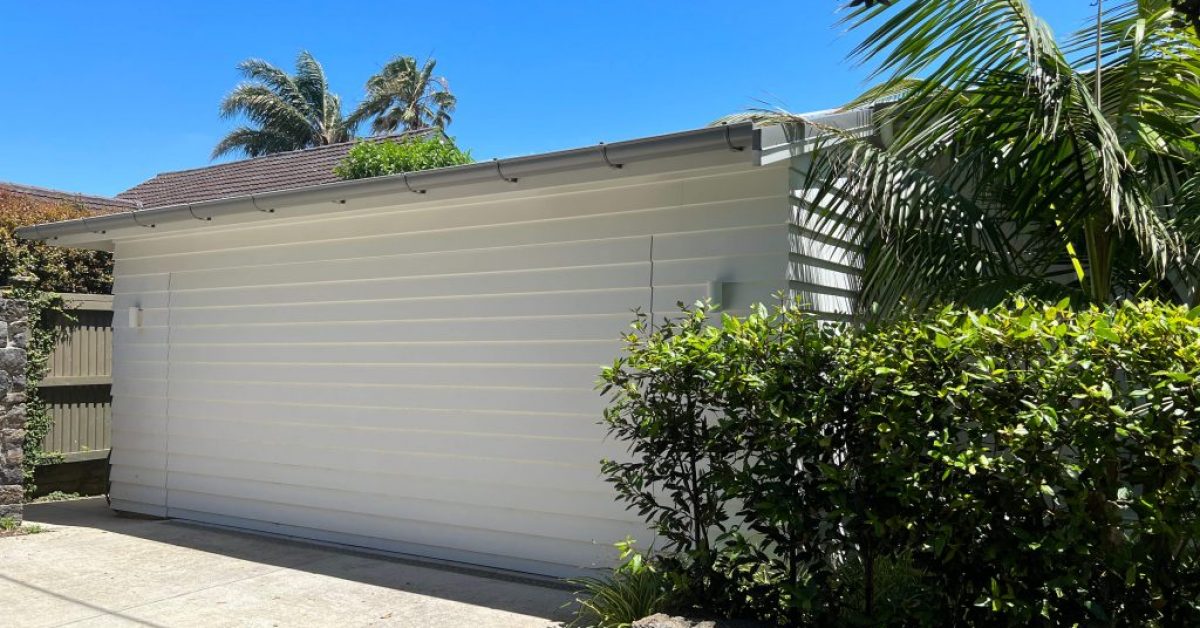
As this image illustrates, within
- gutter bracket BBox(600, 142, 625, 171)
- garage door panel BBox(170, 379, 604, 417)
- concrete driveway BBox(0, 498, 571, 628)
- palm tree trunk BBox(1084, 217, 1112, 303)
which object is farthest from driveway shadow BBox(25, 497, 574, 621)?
palm tree trunk BBox(1084, 217, 1112, 303)

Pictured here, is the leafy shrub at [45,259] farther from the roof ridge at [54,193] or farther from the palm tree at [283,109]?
the palm tree at [283,109]

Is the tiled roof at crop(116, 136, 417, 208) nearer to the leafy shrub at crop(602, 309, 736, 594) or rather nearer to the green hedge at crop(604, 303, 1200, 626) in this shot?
the leafy shrub at crop(602, 309, 736, 594)

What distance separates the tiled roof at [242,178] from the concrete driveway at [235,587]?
236 inches

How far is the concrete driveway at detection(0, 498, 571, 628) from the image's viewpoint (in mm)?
5305

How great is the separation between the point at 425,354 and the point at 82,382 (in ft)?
16.1

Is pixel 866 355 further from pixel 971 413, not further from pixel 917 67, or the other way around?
pixel 917 67

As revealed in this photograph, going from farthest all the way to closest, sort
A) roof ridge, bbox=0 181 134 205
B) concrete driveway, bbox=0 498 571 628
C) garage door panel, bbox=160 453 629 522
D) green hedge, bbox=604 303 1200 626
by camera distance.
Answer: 1. roof ridge, bbox=0 181 134 205
2. garage door panel, bbox=160 453 629 522
3. concrete driveway, bbox=0 498 571 628
4. green hedge, bbox=604 303 1200 626

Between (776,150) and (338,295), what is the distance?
160 inches

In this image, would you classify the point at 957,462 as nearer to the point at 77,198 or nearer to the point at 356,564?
the point at 356,564

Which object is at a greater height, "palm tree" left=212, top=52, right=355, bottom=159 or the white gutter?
"palm tree" left=212, top=52, right=355, bottom=159

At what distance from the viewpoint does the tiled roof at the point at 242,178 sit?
515 inches

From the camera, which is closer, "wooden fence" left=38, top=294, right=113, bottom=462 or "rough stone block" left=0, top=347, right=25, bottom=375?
"rough stone block" left=0, top=347, right=25, bottom=375

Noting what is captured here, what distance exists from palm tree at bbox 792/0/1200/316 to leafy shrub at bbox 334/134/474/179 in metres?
5.08

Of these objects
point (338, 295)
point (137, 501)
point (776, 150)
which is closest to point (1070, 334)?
point (776, 150)
